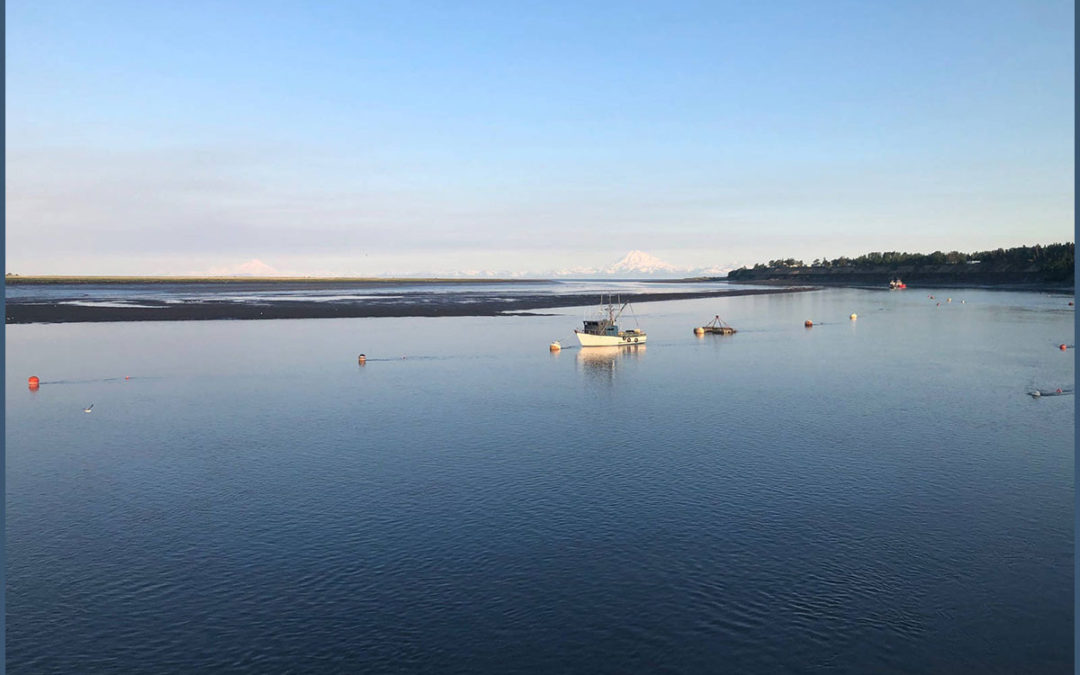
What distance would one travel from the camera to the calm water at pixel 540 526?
25750 mm

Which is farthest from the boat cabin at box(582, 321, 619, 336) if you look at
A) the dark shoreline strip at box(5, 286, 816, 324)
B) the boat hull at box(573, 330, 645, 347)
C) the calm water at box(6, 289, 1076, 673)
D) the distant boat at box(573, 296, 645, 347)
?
the dark shoreline strip at box(5, 286, 816, 324)

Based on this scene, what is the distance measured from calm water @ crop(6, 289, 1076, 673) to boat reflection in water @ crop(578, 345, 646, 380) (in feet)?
30.2

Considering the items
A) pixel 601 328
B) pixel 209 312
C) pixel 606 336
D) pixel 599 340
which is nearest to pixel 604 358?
pixel 599 340

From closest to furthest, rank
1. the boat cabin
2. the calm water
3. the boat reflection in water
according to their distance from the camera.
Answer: the calm water, the boat reflection in water, the boat cabin

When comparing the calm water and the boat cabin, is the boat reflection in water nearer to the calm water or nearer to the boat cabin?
the boat cabin

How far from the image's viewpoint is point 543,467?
150ft

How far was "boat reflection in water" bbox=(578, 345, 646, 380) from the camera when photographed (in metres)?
Answer: 86.7

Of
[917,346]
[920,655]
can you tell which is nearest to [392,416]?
[920,655]

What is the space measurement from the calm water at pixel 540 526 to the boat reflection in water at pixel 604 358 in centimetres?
921

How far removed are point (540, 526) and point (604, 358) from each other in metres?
64.1

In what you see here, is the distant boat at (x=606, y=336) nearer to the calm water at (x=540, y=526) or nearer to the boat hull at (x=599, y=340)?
the boat hull at (x=599, y=340)

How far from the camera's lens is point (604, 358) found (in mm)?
99062

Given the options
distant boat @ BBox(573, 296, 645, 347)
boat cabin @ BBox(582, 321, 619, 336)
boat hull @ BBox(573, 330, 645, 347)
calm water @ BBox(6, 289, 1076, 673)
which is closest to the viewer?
calm water @ BBox(6, 289, 1076, 673)

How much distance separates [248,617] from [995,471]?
42.3 meters
